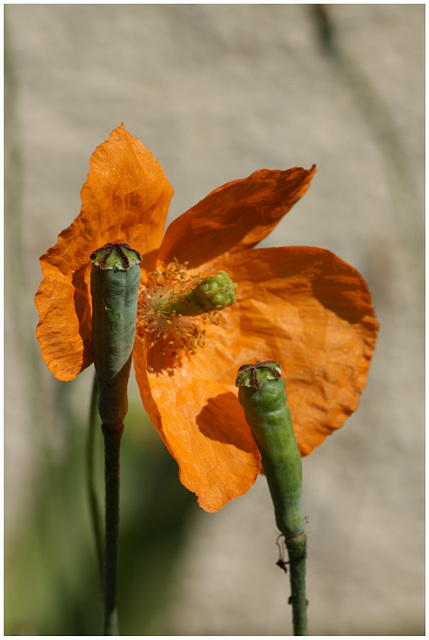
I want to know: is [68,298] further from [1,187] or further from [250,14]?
[250,14]

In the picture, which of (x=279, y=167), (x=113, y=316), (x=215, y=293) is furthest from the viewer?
(x=279, y=167)

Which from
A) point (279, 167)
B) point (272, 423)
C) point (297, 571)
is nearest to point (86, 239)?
point (272, 423)

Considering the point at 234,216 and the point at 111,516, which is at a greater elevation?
the point at 234,216

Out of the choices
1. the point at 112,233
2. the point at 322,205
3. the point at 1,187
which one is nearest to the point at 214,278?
the point at 112,233

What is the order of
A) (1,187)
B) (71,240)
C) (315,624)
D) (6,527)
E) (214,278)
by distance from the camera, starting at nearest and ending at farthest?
(71,240)
(214,278)
(1,187)
(6,527)
(315,624)

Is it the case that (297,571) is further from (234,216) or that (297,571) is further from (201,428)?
(234,216)

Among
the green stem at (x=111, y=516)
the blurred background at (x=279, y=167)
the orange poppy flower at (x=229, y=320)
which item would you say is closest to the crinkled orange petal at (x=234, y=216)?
the orange poppy flower at (x=229, y=320)
